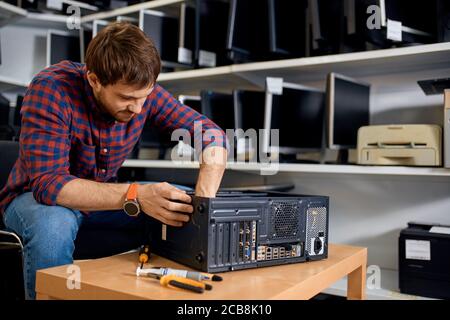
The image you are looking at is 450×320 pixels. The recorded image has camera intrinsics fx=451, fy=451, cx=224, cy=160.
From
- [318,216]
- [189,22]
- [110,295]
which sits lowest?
[110,295]

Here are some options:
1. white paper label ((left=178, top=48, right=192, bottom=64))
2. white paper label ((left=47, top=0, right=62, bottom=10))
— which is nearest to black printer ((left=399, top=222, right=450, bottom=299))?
white paper label ((left=178, top=48, right=192, bottom=64))

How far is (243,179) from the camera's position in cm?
225

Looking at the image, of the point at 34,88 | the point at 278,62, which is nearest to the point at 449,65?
the point at 278,62

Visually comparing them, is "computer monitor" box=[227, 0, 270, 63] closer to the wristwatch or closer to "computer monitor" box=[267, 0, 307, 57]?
"computer monitor" box=[267, 0, 307, 57]

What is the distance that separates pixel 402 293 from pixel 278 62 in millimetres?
953

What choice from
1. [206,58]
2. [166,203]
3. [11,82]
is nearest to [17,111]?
[11,82]

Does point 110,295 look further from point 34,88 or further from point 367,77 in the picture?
point 367,77

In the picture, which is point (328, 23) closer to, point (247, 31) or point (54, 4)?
point (247, 31)

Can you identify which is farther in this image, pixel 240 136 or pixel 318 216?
pixel 240 136

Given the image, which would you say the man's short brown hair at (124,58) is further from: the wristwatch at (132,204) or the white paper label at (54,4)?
the white paper label at (54,4)

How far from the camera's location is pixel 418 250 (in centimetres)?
148

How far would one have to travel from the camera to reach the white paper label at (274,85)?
1.73 m

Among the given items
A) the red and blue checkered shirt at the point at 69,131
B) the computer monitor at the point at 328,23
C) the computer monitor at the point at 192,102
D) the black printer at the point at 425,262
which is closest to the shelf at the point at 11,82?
the computer monitor at the point at 192,102

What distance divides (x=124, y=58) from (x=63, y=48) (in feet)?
5.34
